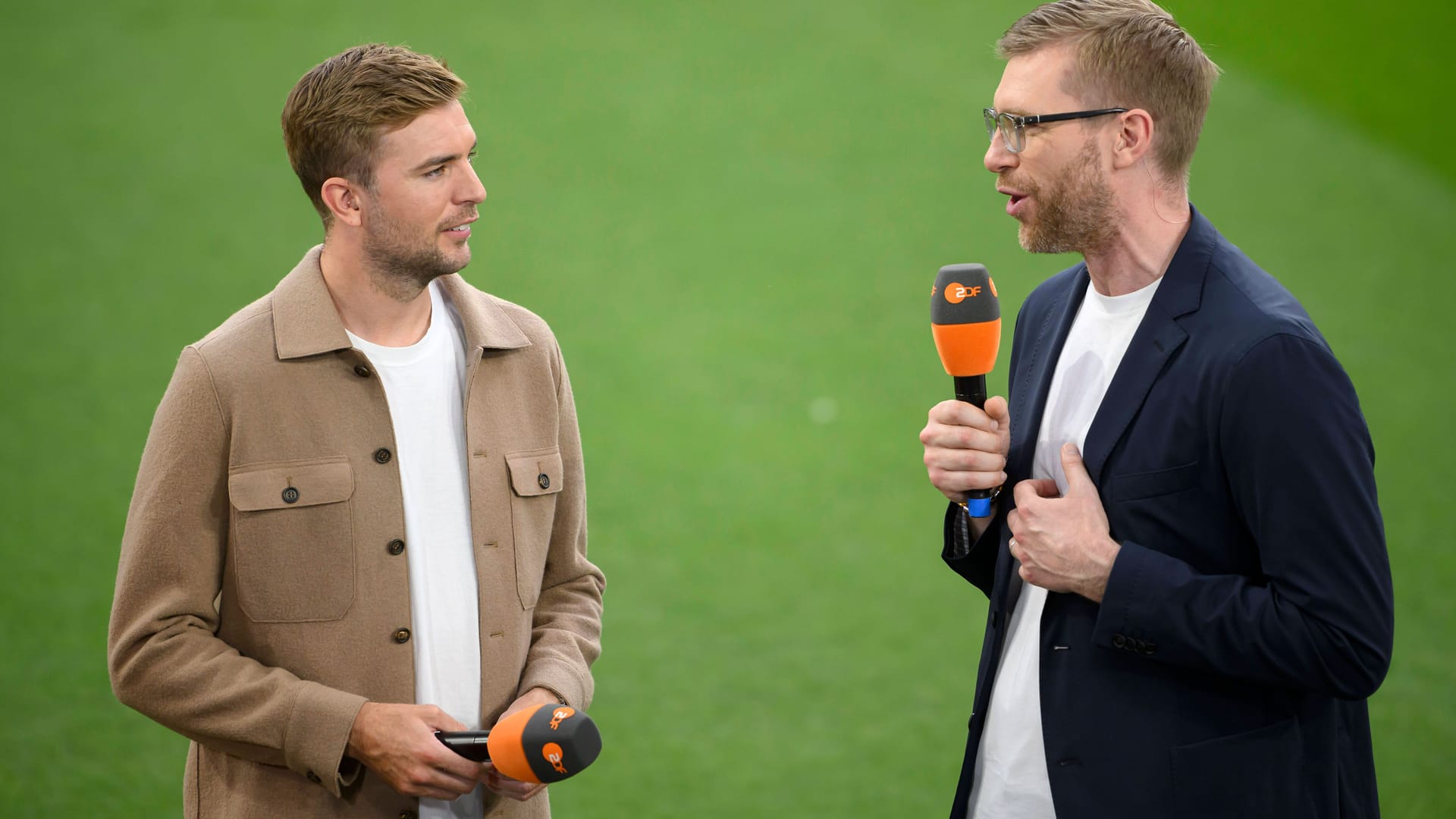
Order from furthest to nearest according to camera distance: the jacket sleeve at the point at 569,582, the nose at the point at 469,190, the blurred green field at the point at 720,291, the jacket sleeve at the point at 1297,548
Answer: the blurred green field at the point at 720,291
the jacket sleeve at the point at 569,582
the nose at the point at 469,190
the jacket sleeve at the point at 1297,548

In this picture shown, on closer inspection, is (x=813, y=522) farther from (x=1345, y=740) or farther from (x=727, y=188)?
(x=1345, y=740)

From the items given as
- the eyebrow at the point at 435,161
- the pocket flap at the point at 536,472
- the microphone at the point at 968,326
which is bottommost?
the pocket flap at the point at 536,472

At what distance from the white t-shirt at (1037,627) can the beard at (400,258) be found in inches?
35.1

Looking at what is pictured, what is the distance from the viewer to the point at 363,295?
1.95 meters

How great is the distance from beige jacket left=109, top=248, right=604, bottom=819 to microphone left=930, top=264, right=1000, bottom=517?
0.64 metres

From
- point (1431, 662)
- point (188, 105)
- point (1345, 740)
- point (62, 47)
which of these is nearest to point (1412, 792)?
point (1431, 662)

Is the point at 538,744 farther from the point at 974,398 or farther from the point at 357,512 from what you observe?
the point at 974,398

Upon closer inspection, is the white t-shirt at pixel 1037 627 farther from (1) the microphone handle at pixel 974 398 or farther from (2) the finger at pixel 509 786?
(2) the finger at pixel 509 786

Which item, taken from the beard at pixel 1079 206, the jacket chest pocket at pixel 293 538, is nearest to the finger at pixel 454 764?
the jacket chest pocket at pixel 293 538

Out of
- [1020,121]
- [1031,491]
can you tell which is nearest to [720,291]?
[1020,121]

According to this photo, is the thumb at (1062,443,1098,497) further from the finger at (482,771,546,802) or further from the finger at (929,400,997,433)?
the finger at (482,771,546,802)

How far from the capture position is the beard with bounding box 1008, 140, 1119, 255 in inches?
74.3

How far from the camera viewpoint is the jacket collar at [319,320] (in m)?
1.86

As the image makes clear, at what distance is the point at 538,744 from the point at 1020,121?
1.08m
